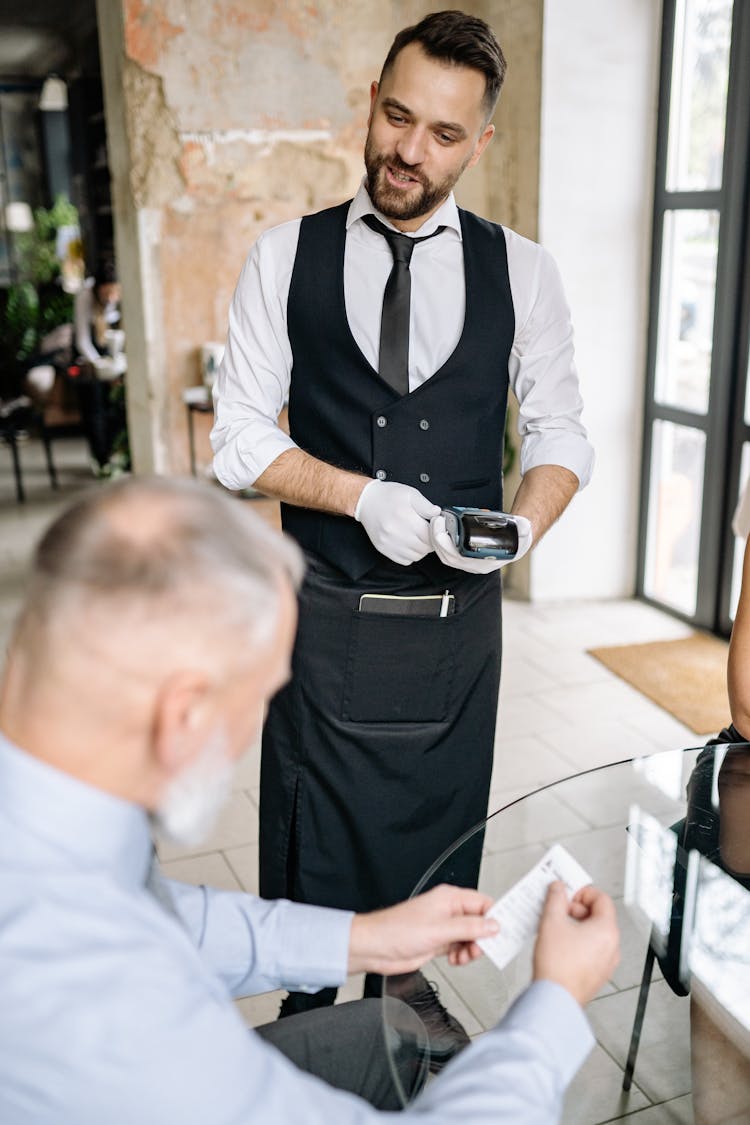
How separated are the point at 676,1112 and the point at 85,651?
98cm

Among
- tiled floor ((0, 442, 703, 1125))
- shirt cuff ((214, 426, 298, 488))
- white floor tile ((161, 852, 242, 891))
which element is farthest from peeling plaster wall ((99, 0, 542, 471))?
shirt cuff ((214, 426, 298, 488))

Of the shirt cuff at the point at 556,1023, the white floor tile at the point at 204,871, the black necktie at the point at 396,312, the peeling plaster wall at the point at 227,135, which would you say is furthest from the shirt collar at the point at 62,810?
the peeling plaster wall at the point at 227,135

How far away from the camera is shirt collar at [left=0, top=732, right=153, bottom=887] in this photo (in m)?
0.77

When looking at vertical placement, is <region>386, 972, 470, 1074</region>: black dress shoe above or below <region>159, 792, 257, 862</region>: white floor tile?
above

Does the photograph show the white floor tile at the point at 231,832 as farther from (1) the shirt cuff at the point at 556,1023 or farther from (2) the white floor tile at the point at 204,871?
(1) the shirt cuff at the point at 556,1023

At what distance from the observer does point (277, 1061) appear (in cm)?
78

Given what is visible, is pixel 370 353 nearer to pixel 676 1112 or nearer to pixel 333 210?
pixel 333 210

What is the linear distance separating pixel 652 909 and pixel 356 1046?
50 centimetres

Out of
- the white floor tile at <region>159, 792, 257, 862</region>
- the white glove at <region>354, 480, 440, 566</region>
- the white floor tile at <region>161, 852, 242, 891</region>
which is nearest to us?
the white glove at <region>354, 480, 440, 566</region>

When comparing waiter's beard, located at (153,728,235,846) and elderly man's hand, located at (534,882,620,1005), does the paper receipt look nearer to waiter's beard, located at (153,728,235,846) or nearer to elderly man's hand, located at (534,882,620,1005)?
elderly man's hand, located at (534,882,620,1005)

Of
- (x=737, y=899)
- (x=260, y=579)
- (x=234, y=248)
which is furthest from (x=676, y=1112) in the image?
(x=234, y=248)

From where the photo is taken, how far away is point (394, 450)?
1.73 metres

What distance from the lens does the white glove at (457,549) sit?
165 cm

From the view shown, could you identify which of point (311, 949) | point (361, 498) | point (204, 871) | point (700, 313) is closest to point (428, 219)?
point (361, 498)
